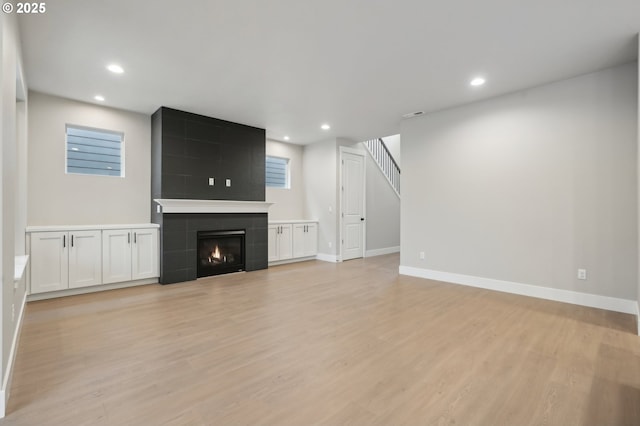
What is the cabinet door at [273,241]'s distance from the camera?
634cm

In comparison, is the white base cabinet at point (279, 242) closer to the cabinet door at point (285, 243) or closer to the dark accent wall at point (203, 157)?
the cabinet door at point (285, 243)

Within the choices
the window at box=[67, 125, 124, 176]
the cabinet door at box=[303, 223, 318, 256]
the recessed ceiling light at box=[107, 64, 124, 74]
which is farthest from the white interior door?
the recessed ceiling light at box=[107, 64, 124, 74]

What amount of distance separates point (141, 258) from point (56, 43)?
114 inches

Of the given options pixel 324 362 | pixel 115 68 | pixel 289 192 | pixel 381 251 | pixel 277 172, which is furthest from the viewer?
pixel 381 251

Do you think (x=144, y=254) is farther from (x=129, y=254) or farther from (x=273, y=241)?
(x=273, y=241)

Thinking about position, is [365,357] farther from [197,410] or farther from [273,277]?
[273,277]

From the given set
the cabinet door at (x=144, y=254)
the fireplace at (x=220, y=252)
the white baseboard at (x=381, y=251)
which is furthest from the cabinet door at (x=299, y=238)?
the cabinet door at (x=144, y=254)

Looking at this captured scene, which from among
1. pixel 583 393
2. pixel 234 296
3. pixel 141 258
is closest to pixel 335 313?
pixel 234 296

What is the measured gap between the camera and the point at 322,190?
7.18 meters

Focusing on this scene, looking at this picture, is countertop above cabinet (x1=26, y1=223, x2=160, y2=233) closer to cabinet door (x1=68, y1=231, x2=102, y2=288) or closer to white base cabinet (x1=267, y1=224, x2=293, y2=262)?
cabinet door (x1=68, y1=231, x2=102, y2=288)

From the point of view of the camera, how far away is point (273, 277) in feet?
17.4

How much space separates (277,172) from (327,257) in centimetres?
233

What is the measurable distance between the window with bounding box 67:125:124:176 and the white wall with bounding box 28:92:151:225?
0.10 meters

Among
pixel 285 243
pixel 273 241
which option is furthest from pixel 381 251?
pixel 273 241
